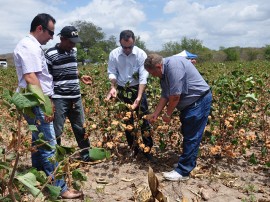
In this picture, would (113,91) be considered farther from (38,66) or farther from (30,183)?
(30,183)

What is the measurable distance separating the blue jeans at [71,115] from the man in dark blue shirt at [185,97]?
797mm

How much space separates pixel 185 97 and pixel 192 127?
13.1 inches

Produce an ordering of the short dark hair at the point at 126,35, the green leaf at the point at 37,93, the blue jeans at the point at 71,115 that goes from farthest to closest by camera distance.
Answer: the short dark hair at the point at 126,35 < the blue jeans at the point at 71,115 < the green leaf at the point at 37,93

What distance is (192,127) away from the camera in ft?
10.9

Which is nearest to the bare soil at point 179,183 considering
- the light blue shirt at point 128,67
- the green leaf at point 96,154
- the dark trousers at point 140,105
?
the dark trousers at point 140,105

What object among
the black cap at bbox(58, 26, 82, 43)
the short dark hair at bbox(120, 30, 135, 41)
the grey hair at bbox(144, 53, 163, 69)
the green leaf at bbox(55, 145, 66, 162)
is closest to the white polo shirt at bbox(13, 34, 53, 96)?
the black cap at bbox(58, 26, 82, 43)

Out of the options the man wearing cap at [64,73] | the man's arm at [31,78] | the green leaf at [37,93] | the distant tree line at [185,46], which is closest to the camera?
the green leaf at [37,93]

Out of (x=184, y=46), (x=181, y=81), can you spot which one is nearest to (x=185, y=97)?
(x=181, y=81)

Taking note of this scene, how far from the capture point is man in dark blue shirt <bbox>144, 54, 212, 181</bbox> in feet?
10.1

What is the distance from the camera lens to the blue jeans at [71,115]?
10.9ft

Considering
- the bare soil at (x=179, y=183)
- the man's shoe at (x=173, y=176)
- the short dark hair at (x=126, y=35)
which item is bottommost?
the bare soil at (x=179, y=183)

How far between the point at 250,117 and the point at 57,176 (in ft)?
11.1

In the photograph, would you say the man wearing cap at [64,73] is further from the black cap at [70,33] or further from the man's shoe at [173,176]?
the man's shoe at [173,176]

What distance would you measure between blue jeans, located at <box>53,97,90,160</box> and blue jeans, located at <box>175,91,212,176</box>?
1037 millimetres
